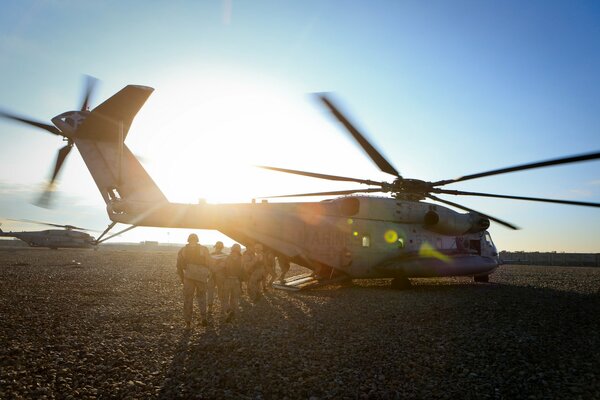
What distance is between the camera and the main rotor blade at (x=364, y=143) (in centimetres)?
1003

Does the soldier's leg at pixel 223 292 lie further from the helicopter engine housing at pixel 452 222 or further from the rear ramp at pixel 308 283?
the helicopter engine housing at pixel 452 222

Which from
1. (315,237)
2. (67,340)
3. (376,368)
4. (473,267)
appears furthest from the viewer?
(473,267)

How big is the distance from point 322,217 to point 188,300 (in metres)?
7.43

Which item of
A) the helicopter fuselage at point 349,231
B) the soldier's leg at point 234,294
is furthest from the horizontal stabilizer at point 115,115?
the soldier's leg at point 234,294

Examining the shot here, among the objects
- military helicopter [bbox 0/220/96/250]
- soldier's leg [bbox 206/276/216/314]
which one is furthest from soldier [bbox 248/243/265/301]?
military helicopter [bbox 0/220/96/250]

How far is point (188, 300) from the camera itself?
8.68m

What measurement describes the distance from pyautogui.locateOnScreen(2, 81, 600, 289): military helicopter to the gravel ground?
3.40m

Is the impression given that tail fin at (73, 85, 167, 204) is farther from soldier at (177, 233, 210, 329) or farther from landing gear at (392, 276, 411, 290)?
landing gear at (392, 276, 411, 290)

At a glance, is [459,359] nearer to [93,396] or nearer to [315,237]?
[93,396]

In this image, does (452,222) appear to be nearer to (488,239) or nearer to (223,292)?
(488,239)

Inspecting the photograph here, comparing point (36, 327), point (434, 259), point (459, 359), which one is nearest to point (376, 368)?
point (459, 359)

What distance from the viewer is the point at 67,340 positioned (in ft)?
23.2

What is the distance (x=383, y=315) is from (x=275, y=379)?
16.3 feet

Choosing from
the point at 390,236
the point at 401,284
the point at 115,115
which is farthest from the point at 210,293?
the point at 401,284
